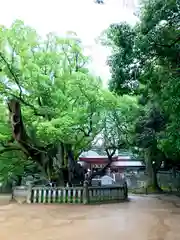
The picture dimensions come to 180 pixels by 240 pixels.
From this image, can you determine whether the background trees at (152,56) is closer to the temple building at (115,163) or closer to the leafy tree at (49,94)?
the leafy tree at (49,94)

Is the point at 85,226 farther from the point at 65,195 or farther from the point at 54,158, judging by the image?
the point at 54,158

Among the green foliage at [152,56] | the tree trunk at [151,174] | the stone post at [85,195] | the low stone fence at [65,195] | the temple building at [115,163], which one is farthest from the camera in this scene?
the temple building at [115,163]

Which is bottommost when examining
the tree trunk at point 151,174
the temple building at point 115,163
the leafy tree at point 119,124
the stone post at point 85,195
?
the stone post at point 85,195

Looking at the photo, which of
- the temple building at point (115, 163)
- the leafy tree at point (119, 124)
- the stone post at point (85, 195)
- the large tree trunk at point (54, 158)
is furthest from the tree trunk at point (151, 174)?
the stone post at point (85, 195)

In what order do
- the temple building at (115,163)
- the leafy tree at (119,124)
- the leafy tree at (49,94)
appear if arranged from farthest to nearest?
the temple building at (115,163) → the leafy tree at (119,124) → the leafy tree at (49,94)

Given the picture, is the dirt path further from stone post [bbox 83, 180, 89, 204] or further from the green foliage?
stone post [bbox 83, 180, 89, 204]

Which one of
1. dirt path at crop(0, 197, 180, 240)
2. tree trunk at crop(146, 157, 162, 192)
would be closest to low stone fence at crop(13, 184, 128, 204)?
dirt path at crop(0, 197, 180, 240)

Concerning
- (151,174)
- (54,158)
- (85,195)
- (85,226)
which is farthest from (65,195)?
(151,174)

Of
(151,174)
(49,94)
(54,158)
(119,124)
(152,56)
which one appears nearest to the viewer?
(152,56)

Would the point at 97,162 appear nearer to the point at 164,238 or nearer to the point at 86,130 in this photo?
the point at 86,130

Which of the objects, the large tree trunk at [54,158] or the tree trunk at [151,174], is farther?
the tree trunk at [151,174]

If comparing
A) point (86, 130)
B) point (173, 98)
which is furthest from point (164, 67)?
point (86, 130)

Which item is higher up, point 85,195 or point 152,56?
point 152,56

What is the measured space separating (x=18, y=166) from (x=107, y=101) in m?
6.86
